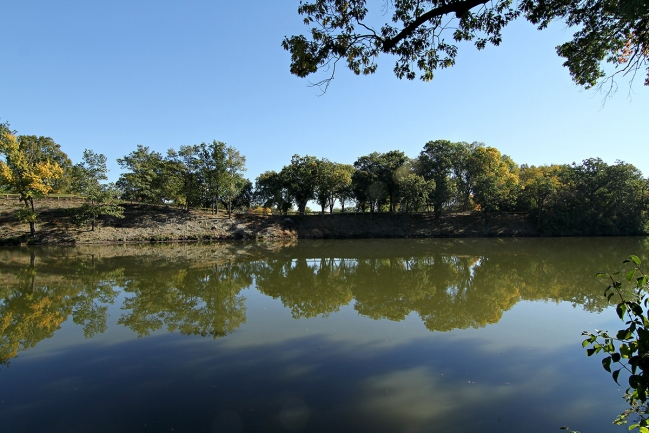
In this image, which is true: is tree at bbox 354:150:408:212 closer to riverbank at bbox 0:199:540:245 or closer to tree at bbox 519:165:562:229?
riverbank at bbox 0:199:540:245

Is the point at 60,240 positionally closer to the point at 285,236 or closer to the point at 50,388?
the point at 285,236

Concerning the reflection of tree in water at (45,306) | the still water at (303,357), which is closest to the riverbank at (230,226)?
the reflection of tree in water at (45,306)

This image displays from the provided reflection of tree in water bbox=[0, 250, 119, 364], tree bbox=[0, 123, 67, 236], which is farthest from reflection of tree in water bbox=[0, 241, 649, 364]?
tree bbox=[0, 123, 67, 236]

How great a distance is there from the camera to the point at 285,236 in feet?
123

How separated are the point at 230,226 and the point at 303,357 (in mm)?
31921

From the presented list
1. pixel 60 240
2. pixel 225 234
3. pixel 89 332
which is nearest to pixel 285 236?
pixel 225 234

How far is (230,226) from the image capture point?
36594 mm

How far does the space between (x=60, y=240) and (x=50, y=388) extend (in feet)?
100

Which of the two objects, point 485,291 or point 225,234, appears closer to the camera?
point 485,291

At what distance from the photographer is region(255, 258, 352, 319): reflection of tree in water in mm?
9984

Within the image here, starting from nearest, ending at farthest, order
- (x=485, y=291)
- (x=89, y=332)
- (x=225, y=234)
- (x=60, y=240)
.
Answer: (x=89, y=332), (x=485, y=291), (x=60, y=240), (x=225, y=234)

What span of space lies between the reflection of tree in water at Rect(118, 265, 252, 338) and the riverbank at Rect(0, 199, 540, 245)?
20027 mm

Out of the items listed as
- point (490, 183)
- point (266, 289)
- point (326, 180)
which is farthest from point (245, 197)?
point (266, 289)

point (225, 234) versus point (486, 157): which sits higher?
point (486, 157)
